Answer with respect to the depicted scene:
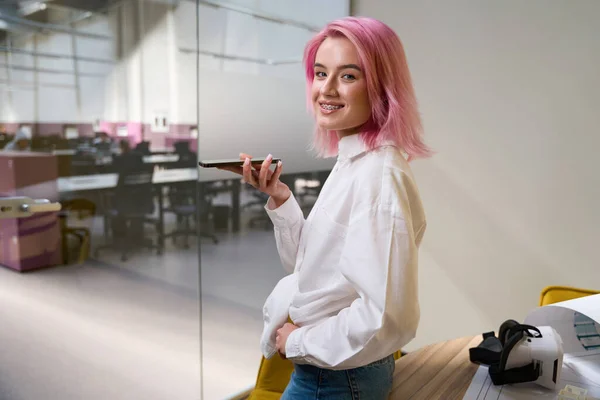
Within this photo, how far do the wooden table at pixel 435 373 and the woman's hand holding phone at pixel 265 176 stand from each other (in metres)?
0.63

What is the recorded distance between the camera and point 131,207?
208cm

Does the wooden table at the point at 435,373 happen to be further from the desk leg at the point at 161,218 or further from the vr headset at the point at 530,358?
the desk leg at the point at 161,218

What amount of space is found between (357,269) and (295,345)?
0.23m

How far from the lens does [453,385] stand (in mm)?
1390

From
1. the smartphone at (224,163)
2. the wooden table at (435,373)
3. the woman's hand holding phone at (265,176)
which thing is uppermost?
the smartphone at (224,163)

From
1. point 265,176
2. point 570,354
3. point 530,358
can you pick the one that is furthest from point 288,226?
point 570,354

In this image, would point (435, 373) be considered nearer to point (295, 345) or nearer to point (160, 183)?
point (295, 345)

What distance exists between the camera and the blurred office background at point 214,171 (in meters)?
1.80

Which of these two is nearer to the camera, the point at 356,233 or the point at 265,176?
the point at 356,233

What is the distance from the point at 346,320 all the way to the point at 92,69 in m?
1.49

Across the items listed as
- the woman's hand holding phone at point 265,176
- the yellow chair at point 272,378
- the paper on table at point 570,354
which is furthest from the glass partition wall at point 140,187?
the paper on table at point 570,354

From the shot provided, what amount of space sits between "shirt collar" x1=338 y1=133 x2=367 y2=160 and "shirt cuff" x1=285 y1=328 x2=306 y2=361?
0.40 m

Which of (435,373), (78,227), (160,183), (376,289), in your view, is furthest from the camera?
(160,183)

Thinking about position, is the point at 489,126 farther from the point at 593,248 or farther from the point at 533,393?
the point at 533,393
